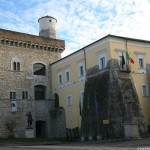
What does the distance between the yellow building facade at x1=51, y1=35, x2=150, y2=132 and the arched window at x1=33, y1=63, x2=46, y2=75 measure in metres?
2.87

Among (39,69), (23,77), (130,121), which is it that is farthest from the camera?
(39,69)

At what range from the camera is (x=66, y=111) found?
4144cm

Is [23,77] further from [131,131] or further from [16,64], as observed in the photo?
[131,131]

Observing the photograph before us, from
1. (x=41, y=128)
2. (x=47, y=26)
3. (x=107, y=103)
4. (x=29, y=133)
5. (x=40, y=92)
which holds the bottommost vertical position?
(x=29, y=133)

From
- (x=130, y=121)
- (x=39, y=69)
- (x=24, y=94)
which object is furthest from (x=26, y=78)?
(x=130, y=121)

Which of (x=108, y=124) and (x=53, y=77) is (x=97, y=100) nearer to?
(x=108, y=124)

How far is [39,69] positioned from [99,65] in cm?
1100

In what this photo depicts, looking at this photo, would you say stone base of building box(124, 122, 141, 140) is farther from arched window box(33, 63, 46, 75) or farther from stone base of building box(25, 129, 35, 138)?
arched window box(33, 63, 46, 75)

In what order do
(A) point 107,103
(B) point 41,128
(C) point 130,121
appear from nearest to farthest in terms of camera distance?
(C) point 130,121 < (A) point 107,103 < (B) point 41,128

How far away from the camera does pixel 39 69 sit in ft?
146

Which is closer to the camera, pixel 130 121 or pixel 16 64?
pixel 130 121

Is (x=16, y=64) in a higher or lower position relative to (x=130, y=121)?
higher

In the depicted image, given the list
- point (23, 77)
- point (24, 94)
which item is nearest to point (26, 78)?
point (23, 77)

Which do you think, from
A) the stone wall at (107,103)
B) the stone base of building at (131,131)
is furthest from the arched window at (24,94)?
the stone base of building at (131,131)
